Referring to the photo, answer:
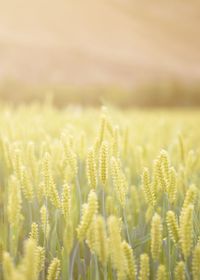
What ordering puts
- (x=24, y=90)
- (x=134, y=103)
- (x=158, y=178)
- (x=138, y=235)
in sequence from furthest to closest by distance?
(x=134, y=103) < (x=24, y=90) < (x=138, y=235) < (x=158, y=178)

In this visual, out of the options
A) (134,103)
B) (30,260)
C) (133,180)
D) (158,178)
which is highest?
(134,103)

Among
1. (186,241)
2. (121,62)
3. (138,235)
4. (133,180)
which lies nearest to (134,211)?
(138,235)

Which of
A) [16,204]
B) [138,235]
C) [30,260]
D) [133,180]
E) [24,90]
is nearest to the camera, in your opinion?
[30,260]

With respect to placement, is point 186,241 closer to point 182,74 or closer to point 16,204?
point 16,204

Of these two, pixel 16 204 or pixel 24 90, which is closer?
pixel 16 204

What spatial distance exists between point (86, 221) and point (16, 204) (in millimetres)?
96

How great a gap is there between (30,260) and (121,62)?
5860 millimetres

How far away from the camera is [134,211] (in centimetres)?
103

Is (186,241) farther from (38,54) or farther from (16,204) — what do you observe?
(38,54)

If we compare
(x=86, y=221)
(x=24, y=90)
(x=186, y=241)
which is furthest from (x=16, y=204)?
(x=24, y=90)

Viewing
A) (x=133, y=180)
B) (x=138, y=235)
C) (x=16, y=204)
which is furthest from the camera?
(x=133, y=180)

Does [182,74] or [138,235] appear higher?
[182,74]

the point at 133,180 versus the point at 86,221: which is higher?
the point at 133,180

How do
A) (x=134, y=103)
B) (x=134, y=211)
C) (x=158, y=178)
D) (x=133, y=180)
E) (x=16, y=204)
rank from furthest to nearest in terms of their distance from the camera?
(x=134, y=103) → (x=133, y=180) → (x=134, y=211) → (x=158, y=178) → (x=16, y=204)
